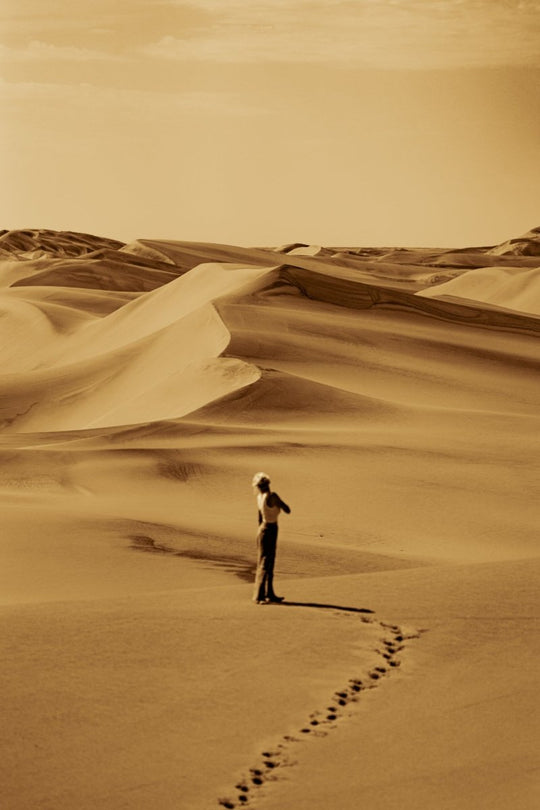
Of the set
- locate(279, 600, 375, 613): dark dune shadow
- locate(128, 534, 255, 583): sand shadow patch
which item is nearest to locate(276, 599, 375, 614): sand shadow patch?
locate(279, 600, 375, 613): dark dune shadow

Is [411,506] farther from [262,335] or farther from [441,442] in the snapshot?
[262,335]

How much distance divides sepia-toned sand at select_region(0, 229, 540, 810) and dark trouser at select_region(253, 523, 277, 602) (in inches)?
5.3

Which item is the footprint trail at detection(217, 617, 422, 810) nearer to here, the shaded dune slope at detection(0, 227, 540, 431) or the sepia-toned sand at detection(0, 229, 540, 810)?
the sepia-toned sand at detection(0, 229, 540, 810)

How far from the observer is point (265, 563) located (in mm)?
8023

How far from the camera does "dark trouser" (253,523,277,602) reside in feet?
26.3

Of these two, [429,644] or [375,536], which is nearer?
[429,644]

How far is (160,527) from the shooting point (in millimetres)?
11875

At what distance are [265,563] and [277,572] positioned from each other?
7.40ft

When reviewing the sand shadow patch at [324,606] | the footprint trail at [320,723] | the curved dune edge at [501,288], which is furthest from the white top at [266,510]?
the curved dune edge at [501,288]

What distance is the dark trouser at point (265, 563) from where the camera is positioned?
8008 millimetres

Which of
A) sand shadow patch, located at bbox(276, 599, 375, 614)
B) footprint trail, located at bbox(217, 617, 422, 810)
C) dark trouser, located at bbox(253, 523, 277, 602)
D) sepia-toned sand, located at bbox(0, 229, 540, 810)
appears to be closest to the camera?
footprint trail, located at bbox(217, 617, 422, 810)

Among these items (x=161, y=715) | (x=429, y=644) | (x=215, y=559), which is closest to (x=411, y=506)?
(x=215, y=559)

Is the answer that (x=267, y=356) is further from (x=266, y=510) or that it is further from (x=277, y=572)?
(x=266, y=510)

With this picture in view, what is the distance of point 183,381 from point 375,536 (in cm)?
1118
